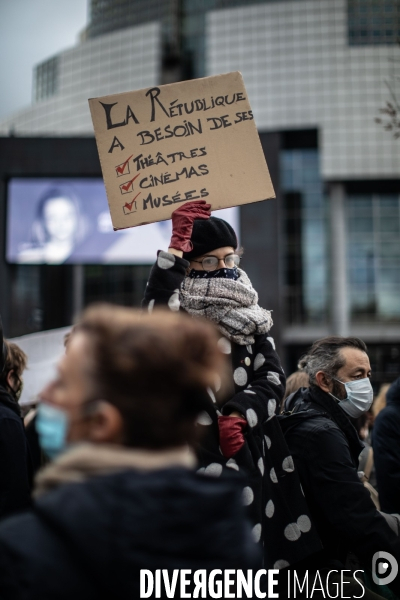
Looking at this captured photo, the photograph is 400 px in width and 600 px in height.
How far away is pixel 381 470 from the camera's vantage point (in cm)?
373

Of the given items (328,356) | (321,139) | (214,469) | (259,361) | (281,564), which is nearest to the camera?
(214,469)

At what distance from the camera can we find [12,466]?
9.07 feet

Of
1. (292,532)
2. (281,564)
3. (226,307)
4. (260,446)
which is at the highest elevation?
(226,307)

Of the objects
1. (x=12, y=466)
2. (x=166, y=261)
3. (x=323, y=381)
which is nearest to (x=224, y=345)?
(x=166, y=261)

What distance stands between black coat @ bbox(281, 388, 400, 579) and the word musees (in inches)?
56.5

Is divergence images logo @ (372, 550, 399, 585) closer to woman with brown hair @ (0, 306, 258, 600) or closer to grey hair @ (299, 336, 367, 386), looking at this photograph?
grey hair @ (299, 336, 367, 386)

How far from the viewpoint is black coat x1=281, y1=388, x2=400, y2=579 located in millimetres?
2697

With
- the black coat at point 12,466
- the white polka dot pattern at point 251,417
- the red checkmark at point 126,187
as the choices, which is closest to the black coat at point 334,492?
the white polka dot pattern at point 251,417

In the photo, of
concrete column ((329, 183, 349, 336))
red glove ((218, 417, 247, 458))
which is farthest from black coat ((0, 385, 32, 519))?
concrete column ((329, 183, 349, 336))

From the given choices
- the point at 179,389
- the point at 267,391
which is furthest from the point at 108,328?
the point at 267,391

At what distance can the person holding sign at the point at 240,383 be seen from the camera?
2.38m

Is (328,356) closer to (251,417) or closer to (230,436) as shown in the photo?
(251,417)

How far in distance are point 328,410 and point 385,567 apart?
2.30ft

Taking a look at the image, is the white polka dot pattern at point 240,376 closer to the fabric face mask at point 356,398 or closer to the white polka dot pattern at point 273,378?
the white polka dot pattern at point 273,378
